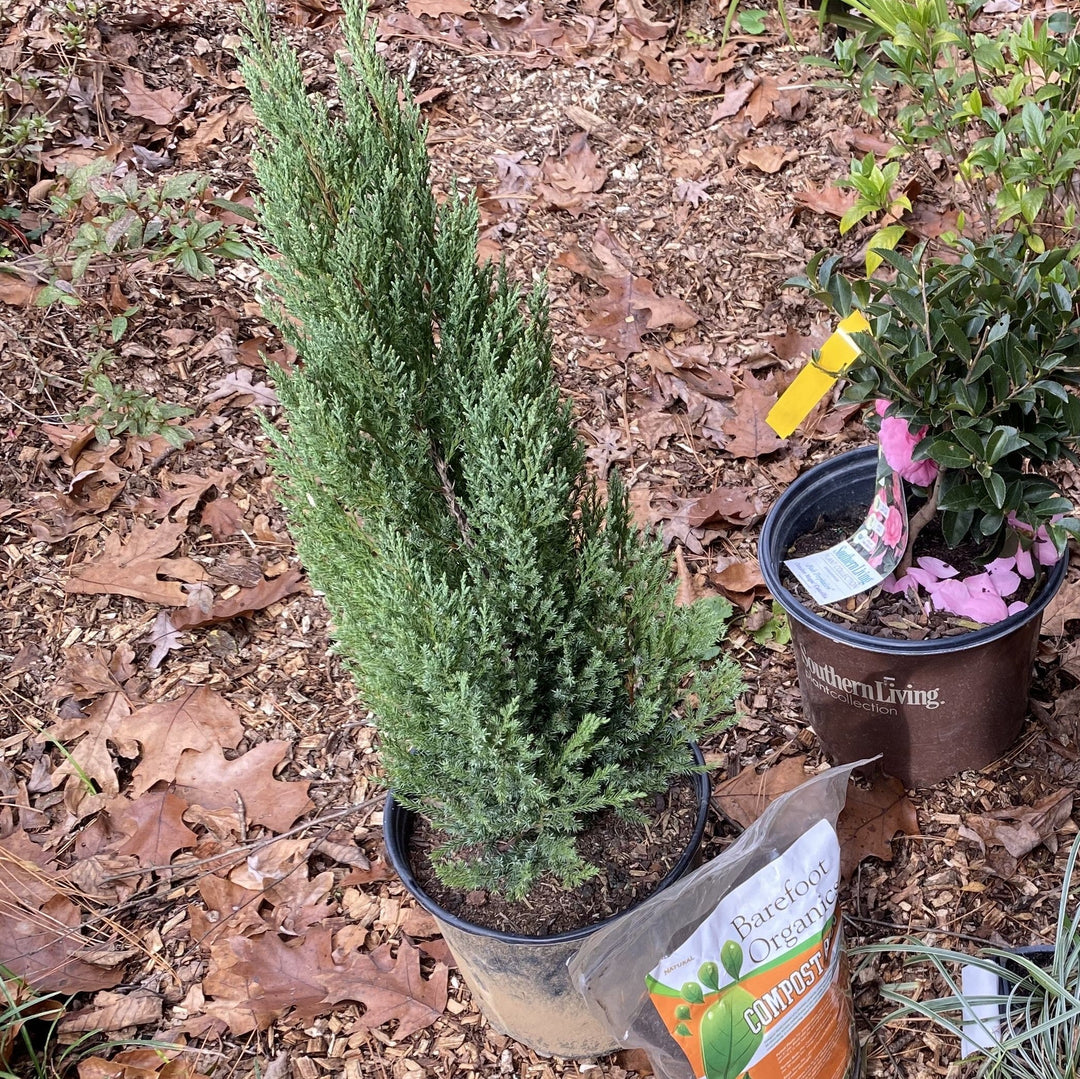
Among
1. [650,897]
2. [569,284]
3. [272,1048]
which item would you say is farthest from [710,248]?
[272,1048]

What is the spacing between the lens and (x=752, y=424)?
3.12 meters

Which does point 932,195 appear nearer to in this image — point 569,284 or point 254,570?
point 569,284

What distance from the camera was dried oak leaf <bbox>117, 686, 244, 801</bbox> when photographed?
2533mm

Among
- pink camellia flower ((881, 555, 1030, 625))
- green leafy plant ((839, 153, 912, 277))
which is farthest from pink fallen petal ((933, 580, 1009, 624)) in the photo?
green leafy plant ((839, 153, 912, 277))

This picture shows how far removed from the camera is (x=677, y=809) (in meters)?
2.00

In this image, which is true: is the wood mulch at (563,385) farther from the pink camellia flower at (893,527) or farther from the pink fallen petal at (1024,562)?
the pink camellia flower at (893,527)

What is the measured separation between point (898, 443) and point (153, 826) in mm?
1797

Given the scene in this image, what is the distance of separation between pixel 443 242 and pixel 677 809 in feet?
3.56

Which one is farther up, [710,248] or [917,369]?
[917,369]

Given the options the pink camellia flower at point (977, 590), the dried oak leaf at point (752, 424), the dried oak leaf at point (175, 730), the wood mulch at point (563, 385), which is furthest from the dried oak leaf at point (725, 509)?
the dried oak leaf at point (175, 730)

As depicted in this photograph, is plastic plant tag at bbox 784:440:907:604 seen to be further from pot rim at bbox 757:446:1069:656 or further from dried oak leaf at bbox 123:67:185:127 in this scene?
dried oak leaf at bbox 123:67:185:127

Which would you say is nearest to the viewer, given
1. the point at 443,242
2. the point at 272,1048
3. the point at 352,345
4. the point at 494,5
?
the point at 352,345

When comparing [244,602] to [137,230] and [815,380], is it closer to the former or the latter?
[137,230]

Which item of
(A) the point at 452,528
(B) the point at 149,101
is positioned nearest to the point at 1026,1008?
(A) the point at 452,528
